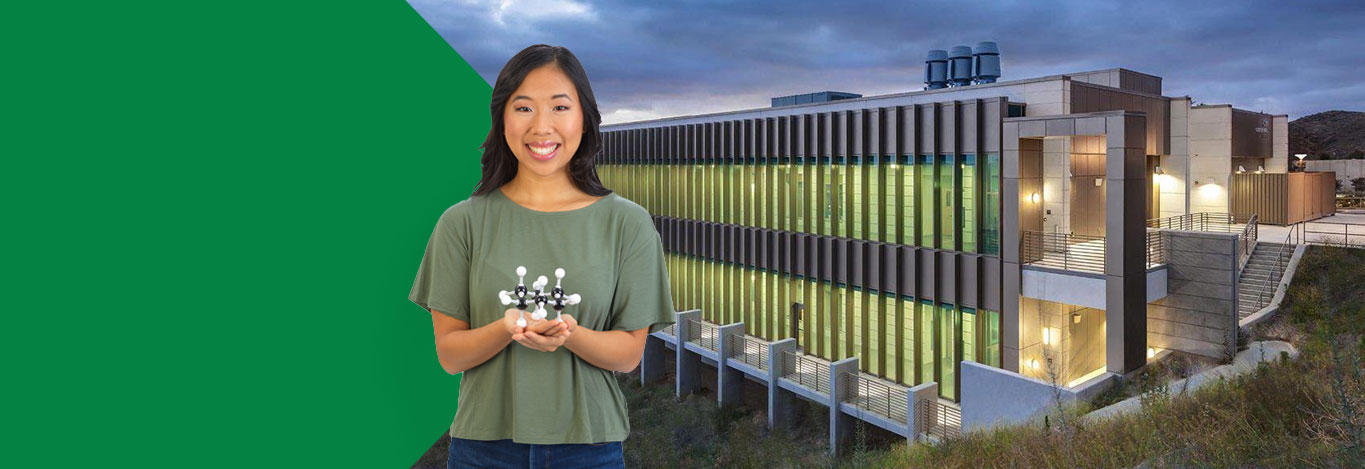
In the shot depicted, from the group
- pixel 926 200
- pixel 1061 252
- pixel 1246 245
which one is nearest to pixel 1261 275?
pixel 1246 245

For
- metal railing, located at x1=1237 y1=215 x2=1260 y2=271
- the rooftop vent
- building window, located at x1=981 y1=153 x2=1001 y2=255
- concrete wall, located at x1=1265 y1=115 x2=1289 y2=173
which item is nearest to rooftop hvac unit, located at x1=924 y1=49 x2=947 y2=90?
the rooftop vent

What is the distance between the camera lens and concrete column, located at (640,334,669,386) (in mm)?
31625

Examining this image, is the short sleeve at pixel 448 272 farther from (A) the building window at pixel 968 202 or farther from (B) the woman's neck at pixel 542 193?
(A) the building window at pixel 968 202

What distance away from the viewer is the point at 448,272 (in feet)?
11.4

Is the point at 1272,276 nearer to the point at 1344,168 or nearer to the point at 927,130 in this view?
the point at 927,130

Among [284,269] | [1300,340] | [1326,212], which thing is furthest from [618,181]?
[284,269]

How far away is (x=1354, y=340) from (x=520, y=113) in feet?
55.5

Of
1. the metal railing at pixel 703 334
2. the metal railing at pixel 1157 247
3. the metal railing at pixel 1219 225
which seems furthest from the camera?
the metal railing at pixel 703 334

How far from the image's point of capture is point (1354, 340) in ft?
46.5

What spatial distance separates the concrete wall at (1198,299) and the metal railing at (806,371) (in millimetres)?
8634

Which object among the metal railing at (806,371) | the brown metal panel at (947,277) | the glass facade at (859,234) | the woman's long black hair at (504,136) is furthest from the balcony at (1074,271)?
the woman's long black hair at (504,136)

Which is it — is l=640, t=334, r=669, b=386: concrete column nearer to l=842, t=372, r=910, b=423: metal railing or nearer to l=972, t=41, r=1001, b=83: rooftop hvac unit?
l=842, t=372, r=910, b=423: metal railing

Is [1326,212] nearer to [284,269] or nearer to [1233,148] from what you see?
[1233,148]

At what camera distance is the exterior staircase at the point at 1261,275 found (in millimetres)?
21828
